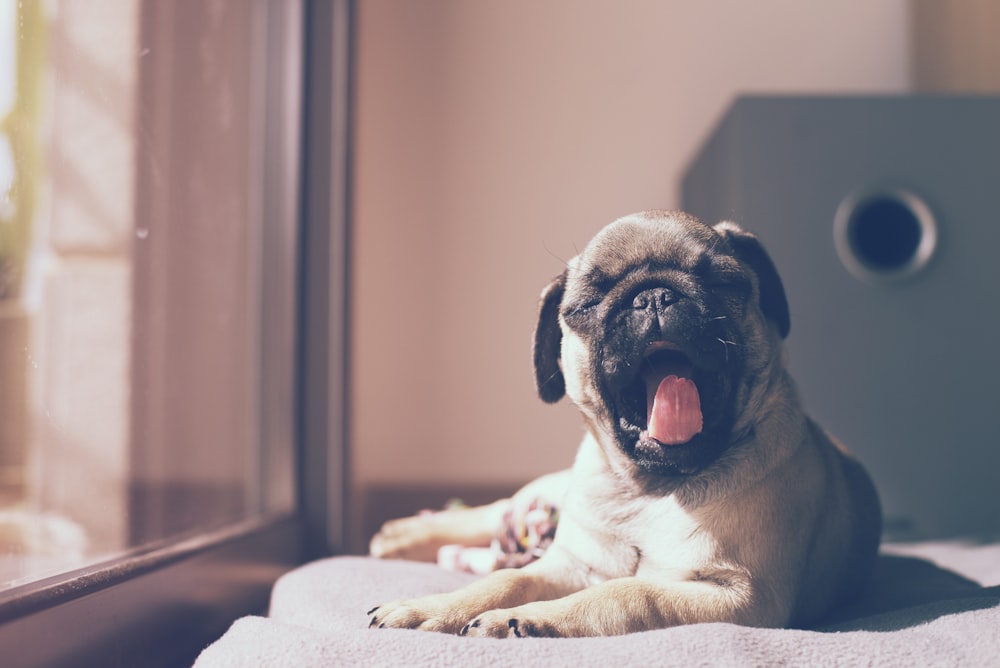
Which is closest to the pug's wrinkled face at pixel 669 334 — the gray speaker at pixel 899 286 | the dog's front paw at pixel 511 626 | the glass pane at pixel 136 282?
the dog's front paw at pixel 511 626

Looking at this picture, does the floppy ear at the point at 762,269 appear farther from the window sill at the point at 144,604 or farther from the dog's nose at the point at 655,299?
the window sill at the point at 144,604

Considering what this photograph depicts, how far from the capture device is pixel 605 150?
3.13 meters

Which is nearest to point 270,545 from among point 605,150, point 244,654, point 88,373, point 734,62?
point 88,373

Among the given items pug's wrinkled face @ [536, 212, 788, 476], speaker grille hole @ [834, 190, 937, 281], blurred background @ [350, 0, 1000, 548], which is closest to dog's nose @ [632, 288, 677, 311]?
pug's wrinkled face @ [536, 212, 788, 476]

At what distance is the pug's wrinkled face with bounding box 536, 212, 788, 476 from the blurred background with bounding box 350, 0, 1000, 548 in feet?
6.00

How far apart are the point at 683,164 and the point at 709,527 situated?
7.13 feet

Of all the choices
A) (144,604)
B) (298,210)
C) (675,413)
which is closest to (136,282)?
(298,210)

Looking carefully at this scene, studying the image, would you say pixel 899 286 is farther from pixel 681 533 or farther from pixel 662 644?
pixel 662 644

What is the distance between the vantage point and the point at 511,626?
1.01 m

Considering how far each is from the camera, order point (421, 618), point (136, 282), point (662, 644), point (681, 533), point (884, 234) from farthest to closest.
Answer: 1. point (884, 234)
2. point (136, 282)
3. point (681, 533)
4. point (421, 618)
5. point (662, 644)

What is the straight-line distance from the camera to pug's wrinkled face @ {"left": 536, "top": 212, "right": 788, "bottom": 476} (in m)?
A: 1.12

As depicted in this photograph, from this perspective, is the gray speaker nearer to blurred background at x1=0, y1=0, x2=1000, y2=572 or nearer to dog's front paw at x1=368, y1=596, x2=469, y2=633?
blurred background at x1=0, y1=0, x2=1000, y2=572

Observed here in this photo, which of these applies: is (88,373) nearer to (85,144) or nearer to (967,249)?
(85,144)

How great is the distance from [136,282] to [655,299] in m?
1.16
